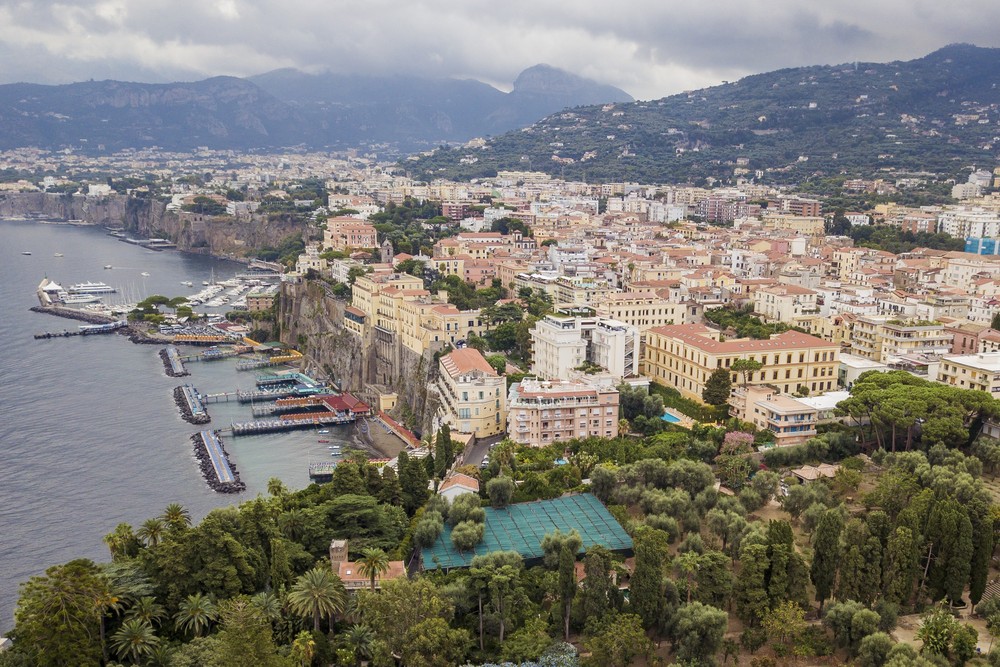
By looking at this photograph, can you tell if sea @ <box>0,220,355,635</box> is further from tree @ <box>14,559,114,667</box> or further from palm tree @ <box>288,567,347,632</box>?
palm tree @ <box>288,567,347,632</box>

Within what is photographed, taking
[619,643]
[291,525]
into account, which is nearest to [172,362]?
[291,525]

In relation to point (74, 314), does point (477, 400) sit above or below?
above

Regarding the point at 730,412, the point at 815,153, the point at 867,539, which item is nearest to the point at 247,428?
the point at 730,412

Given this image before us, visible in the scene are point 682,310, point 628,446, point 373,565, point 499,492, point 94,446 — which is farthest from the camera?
point 682,310

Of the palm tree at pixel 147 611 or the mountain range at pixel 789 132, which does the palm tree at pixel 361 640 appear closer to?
the palm tree at pixel 147 611

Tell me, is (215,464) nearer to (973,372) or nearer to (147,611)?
(147,611)

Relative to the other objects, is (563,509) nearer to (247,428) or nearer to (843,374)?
(843,374)

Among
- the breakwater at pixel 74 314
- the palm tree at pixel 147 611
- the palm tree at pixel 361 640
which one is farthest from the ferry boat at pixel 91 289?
the palm tree at pixel 361 640
